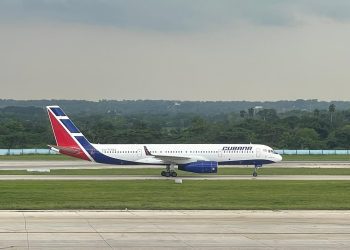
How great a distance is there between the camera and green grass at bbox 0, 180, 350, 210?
3612 cm

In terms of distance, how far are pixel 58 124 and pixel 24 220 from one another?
41.4 meters

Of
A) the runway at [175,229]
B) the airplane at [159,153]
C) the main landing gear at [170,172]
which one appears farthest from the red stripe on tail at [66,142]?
the runway at [175,229]

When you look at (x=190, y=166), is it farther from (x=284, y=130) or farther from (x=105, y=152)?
(x=284, y=130)

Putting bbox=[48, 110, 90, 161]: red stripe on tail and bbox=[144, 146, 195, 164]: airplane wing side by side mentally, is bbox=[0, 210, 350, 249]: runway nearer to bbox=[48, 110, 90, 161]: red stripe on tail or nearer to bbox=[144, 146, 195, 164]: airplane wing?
bbox=[144, 146, 195, 164]: airplane wing

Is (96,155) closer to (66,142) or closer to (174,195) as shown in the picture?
(66,142)

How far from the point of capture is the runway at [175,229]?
22656 millimetres

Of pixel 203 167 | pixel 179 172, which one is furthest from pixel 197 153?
pixel 179 172

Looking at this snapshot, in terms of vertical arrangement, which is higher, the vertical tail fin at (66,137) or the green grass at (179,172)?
the vertical tail fin at (66,137)

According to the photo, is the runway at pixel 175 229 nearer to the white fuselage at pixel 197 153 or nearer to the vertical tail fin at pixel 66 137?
the white fuselage at pixel 197 153

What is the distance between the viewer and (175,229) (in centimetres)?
2636

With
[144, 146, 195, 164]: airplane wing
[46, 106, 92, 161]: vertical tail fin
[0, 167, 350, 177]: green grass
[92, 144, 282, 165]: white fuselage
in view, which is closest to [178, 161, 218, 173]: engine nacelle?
[144, 146, 195, 164]: airplane wing

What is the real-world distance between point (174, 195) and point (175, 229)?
647 inches

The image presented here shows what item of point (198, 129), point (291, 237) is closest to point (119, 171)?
point (291, 237)

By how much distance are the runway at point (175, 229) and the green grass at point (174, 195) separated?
10.2ft
